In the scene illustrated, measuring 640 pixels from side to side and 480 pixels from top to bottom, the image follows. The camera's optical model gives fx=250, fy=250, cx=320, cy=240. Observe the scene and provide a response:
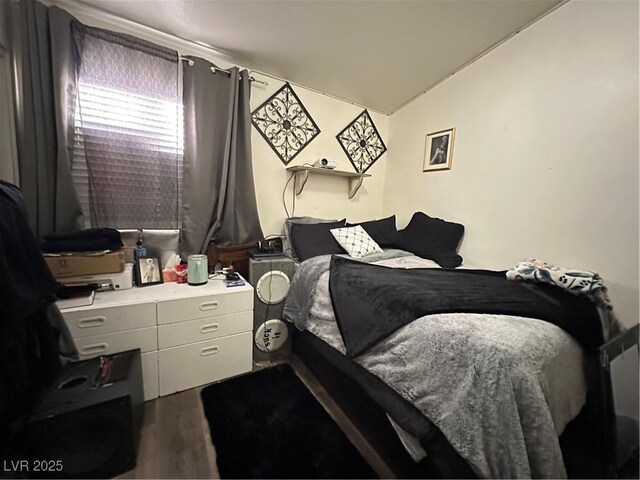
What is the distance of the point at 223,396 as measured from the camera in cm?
151

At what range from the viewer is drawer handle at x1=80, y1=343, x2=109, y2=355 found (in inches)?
50.3

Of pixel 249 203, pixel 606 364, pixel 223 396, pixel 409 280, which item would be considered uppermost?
pixel 249 203

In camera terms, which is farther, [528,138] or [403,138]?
[403,138]

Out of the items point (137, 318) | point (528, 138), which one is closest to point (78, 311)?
point (137, 318)

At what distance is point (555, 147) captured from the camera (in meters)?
1.57

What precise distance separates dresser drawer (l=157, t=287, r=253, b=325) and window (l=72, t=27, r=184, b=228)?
661mm

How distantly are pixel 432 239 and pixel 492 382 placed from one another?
1.58 m

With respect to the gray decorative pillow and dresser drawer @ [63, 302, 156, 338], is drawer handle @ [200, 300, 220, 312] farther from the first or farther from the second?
the gray decorative pillow

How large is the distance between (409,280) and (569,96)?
4.88 ft

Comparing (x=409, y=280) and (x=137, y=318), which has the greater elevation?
(x=409, y=280)

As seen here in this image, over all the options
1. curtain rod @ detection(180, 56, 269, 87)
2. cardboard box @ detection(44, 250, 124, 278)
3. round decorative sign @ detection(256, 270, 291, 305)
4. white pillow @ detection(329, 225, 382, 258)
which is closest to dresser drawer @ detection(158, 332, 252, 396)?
round decorative sign @ detection(256, 270, 291, 305)

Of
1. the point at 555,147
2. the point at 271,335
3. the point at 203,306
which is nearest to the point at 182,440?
the point at 203,306

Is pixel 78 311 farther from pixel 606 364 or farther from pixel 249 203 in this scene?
pixel 606 364

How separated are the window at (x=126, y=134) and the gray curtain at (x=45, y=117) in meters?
0.09
